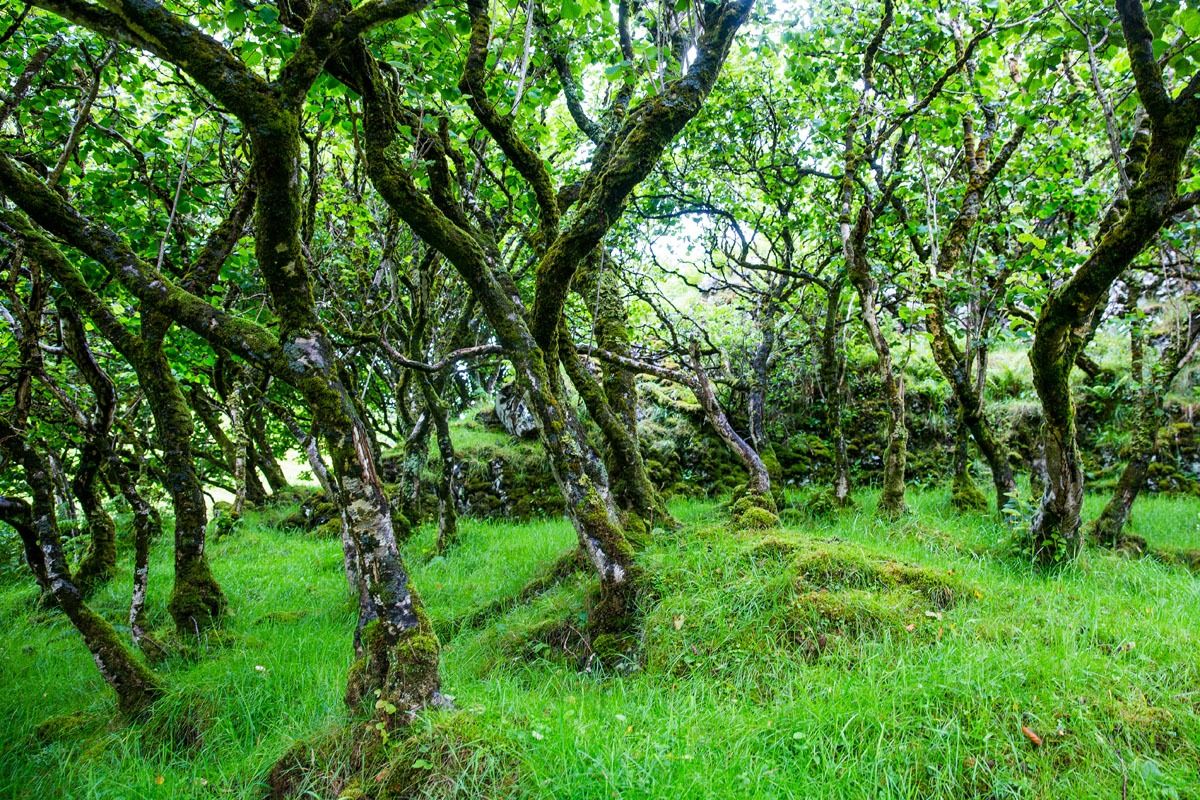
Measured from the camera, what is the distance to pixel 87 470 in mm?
7133

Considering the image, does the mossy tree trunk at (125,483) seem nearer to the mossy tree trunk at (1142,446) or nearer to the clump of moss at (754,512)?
the clump of moss at (754,512)

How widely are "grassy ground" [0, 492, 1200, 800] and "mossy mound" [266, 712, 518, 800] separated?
24 millimetres

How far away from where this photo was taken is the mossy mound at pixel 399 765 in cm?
Result: 299

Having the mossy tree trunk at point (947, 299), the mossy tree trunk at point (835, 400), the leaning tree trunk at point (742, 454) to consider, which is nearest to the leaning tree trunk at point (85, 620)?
the leaning tree trunk at point (742, 454)

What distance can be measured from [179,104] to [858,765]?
8.70 metres

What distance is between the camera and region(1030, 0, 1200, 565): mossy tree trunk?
12.9ft

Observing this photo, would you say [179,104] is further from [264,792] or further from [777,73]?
[777,73]

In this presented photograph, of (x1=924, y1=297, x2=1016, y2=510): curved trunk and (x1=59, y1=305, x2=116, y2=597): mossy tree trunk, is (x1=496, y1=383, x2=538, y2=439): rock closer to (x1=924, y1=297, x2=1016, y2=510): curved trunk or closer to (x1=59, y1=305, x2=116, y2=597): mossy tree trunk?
(x1=59, y1=305, x2=116, y2=597): mossy tree trunk

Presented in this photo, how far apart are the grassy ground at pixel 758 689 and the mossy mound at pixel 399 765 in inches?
1.0

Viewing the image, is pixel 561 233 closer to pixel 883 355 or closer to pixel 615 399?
pixel 615 399

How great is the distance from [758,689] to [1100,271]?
156 inches

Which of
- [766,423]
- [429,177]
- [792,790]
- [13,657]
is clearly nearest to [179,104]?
[429,177]

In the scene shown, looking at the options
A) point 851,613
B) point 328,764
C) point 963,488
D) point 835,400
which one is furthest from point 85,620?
point 963,488

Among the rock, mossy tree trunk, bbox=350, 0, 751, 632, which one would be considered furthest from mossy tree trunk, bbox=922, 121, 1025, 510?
the rock
